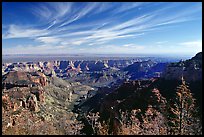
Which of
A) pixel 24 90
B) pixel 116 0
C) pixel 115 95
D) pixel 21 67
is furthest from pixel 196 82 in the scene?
pixel 21 67

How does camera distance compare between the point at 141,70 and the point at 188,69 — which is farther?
the point at 141,70

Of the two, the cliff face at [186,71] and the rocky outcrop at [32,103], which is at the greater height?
the cliff face at [186,71]

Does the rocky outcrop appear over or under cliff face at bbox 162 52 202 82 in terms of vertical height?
under

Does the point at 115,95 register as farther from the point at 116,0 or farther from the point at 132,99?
the point at 116,0

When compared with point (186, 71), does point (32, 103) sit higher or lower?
lower

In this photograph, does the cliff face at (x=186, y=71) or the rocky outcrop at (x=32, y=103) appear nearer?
the cliff face at (x=186, y=71)

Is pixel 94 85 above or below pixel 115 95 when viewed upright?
below

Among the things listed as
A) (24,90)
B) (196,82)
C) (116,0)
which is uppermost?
(116,0)

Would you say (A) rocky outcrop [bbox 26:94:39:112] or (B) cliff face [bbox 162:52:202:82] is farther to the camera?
(A) rocky outcrop [bbox 26:94:39:112]
